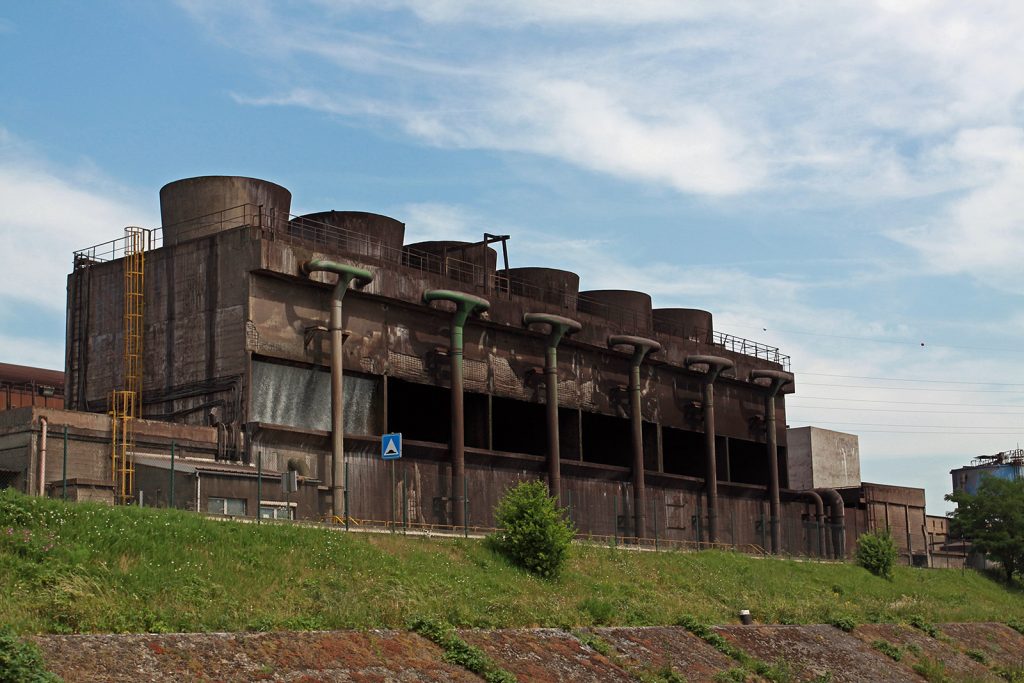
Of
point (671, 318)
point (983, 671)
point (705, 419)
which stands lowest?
point (983, 671)

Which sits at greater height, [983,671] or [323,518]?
[323,518]

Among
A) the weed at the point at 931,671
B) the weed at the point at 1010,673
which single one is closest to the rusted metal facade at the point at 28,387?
the weed at the point at 931,671

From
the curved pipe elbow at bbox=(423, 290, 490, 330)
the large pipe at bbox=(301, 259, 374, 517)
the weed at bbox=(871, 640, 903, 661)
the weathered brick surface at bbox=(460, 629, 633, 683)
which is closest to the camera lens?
the weathered brick surface at bbox=(460, 629, 633, 683)

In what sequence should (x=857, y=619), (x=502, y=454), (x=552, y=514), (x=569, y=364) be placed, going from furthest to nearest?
(x=569, y=364)
(x=502, y=454)
(x=857, y=619)
(x=552, y=514)

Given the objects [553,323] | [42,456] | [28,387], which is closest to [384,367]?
[553,323]

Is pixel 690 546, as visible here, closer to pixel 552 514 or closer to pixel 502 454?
pixel 502 454

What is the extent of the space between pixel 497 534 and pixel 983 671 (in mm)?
14349

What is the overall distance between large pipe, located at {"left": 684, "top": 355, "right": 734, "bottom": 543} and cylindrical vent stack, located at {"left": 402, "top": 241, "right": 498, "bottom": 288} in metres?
11.7

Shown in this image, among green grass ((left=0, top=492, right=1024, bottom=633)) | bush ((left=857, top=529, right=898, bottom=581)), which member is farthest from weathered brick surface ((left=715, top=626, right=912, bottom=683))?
bush ((left=857, top=529, right=898, bottom=581))

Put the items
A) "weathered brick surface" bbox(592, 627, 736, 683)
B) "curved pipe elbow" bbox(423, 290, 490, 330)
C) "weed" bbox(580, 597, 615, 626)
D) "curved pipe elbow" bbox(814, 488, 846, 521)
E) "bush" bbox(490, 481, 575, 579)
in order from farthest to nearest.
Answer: "curved pipe elbow" bbox(814, 488, 846, 521) → "curved pipe elbow" bbox(423, 290, 490, 330) → "bush" bbox(490, 481, 575, 579) → "weed" bbox(580, 597, 615, 626) → "weathered brick surface" bbox(592, 627, 736, 683)

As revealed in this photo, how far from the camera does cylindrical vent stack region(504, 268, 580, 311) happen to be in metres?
54.9

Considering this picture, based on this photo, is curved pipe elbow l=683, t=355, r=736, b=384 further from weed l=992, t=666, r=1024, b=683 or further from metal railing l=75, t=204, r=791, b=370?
weed l=992, t=666, r=1024, b=683

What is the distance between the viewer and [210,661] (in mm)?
18406

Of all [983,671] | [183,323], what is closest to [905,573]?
[983,671]
